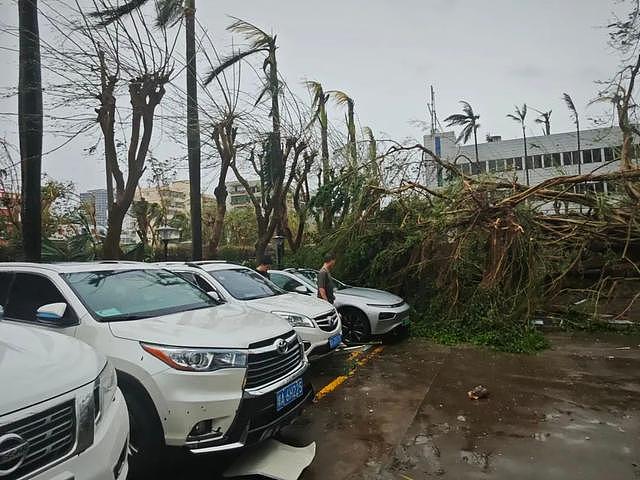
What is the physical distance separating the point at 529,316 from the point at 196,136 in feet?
24.9

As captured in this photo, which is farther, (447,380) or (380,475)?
(447,380)

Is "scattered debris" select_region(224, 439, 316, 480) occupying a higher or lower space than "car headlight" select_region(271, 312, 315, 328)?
lower

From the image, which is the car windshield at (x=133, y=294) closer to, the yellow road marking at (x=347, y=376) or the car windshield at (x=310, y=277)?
the yellow road marking at (x=347, y=376)

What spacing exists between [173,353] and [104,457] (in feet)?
3.32

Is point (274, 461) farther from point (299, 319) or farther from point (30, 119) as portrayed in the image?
point (30, 119)

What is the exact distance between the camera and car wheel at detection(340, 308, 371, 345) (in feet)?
24.9

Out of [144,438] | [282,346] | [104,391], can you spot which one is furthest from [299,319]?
[104,391]

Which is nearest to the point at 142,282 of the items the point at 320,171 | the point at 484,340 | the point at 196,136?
the point at 484,340

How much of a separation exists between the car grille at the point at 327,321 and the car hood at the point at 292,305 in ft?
0.16

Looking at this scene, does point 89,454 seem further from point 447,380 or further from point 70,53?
point 70,53

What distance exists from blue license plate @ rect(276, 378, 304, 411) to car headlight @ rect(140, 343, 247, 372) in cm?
41

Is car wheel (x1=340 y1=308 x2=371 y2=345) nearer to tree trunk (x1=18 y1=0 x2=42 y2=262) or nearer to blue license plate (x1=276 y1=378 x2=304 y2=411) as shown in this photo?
blue license plate (x1=276 y1=378 x2=304 y2=411)

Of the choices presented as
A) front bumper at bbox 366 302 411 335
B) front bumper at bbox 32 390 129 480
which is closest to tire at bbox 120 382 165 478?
front bumper at bbox 32 390 129 480

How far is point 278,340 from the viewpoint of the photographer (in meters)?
3.58
